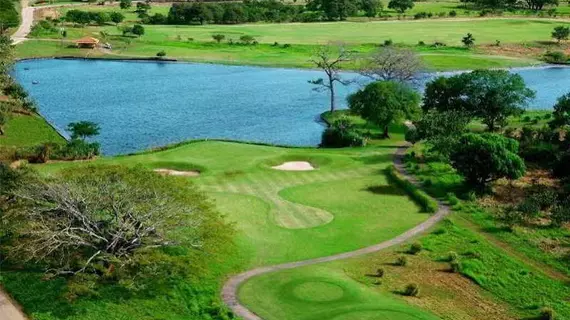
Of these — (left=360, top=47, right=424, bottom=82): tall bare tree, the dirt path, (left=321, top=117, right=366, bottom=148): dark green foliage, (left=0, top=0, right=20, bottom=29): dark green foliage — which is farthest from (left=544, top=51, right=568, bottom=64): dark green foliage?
(left=0, top=0, right=20, bottom=29): dark green foliage

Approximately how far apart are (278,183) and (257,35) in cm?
11170

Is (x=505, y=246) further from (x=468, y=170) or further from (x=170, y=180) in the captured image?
(x=170, y=180)

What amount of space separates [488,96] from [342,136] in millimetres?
19475

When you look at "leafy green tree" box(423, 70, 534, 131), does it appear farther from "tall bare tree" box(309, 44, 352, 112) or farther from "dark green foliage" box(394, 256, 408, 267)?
"dark green foliage" box(394, 256, 408, 267)

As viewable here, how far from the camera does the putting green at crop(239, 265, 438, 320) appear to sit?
159 feet

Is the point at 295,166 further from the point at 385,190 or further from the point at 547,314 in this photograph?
the point at 547,314

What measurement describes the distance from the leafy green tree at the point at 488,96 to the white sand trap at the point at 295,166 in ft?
74.9

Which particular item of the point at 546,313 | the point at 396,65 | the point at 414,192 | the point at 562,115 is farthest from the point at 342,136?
the point at 546,313

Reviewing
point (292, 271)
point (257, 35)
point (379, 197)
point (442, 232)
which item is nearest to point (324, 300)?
point (292, 271)

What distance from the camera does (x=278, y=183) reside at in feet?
251

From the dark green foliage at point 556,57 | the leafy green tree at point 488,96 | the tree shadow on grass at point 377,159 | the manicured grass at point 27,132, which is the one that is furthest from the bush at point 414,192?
the dark green foliage at point 556,57

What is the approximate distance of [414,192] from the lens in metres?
72.6

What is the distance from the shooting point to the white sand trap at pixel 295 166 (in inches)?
3248

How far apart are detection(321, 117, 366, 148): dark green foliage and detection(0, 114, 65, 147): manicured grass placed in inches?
1318
